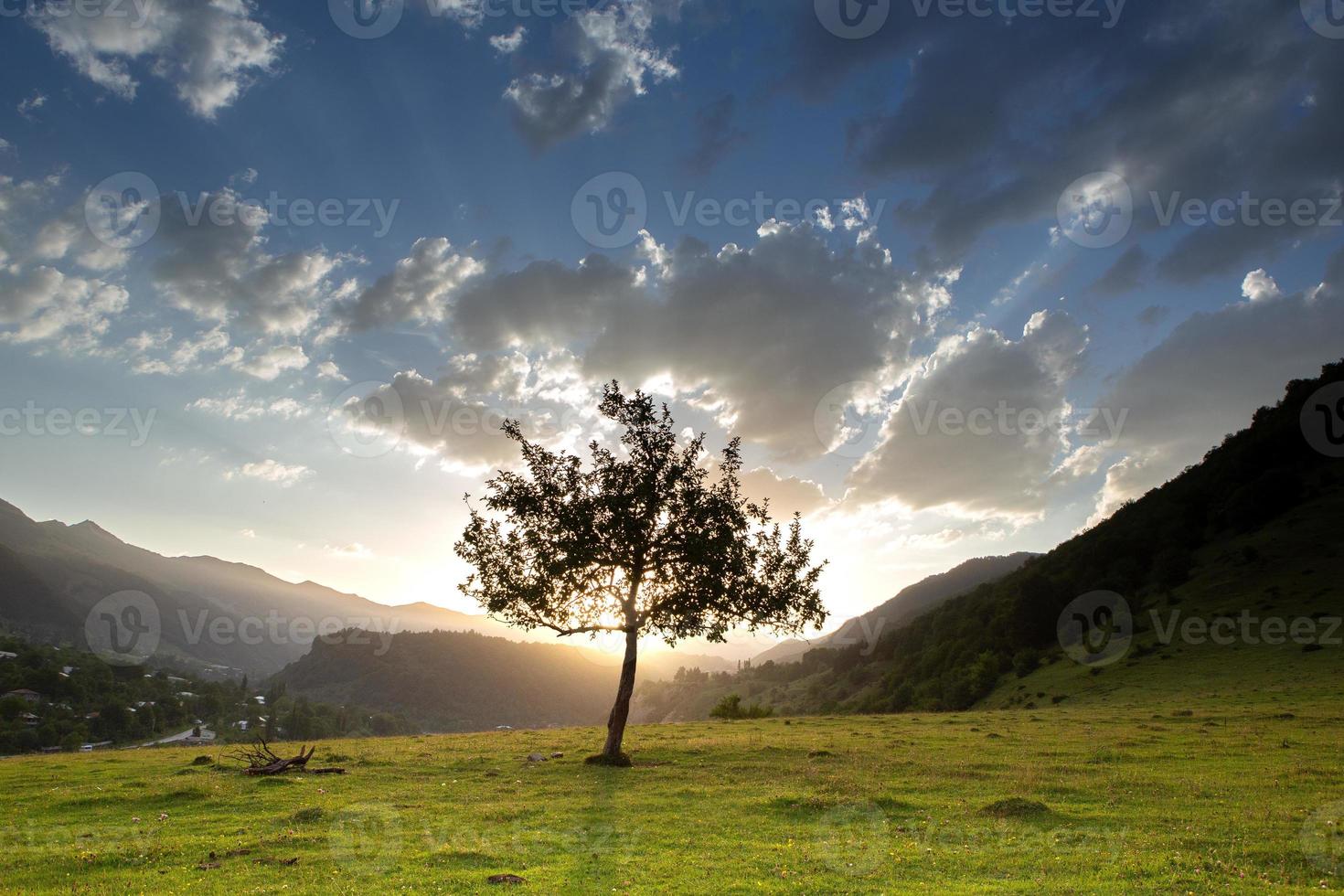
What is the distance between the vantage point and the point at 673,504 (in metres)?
36.1

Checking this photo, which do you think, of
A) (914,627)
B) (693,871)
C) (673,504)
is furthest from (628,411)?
(914,627)

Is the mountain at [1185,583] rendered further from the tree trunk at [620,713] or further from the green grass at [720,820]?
the tree trunk at [620,713]

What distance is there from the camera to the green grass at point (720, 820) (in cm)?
1487

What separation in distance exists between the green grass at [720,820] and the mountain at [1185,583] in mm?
46946

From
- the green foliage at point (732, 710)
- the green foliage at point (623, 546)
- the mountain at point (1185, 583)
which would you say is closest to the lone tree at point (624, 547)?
the green foliage at point (623, 546)

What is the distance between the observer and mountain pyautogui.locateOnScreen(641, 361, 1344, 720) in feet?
251

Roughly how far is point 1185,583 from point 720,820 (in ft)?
365

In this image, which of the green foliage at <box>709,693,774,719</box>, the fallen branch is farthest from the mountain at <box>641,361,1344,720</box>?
the fallen branch

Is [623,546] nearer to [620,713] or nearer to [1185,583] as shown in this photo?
[620,713]

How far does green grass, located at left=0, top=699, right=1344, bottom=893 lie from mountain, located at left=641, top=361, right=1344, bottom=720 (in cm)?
4695

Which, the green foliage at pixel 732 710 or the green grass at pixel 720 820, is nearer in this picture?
the green grass at pixel 720 820

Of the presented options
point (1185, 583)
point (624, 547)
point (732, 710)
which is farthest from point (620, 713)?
point (1185, 583)

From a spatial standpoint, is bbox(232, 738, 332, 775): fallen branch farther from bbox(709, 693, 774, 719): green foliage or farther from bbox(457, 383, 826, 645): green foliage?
bbox(709, 693, 774, 719): green foliage

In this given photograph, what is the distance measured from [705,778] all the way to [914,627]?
165823mm
